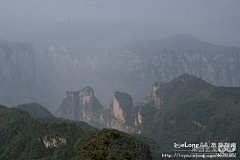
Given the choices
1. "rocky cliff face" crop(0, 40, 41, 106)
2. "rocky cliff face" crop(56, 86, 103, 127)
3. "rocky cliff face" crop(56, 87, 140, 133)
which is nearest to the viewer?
"rocky cliff face" crop(56, 87, 140, 133)

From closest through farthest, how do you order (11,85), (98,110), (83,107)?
(98,110) → (83,107) → (11,85)

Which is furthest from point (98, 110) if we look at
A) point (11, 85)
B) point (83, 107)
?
point (11, 85)

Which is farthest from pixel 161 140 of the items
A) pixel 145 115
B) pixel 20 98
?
pixel 20 98

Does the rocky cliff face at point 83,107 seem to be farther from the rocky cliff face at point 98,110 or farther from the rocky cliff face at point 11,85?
the rocky cliff face at point 11,85

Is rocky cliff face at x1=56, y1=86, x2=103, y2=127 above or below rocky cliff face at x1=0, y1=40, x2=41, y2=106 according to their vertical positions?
below

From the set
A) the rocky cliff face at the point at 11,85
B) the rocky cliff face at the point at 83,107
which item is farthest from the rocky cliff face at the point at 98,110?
the rocky cliff face at the point at 11,85

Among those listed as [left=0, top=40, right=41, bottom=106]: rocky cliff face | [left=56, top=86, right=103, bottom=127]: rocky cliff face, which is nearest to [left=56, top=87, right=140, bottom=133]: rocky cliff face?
[left=56, top=86, right=103, bottom=127]: rocky cliff face

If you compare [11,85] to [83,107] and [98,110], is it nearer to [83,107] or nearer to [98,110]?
[83,107]

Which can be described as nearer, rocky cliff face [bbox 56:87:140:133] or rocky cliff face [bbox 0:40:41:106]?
rocky cliff face [bbox 56:87:140:133]

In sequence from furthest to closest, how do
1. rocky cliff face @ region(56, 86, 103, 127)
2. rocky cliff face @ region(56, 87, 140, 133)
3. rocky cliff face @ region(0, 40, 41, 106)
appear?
rocky cliff face @ region(0, 40, 41, 106), rocky cliff face @ region(56, 86, 103, 127), rocky cliff face @ region(56, 87, 140, 133)

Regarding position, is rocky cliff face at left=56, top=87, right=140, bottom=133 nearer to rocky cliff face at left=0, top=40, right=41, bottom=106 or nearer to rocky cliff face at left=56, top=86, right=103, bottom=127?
rocky cliff face at left=56, top=86, right=103, bottom=127

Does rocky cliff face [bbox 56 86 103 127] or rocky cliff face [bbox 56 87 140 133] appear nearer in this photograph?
rocky cliff face [bbox 56 87 140 133]
